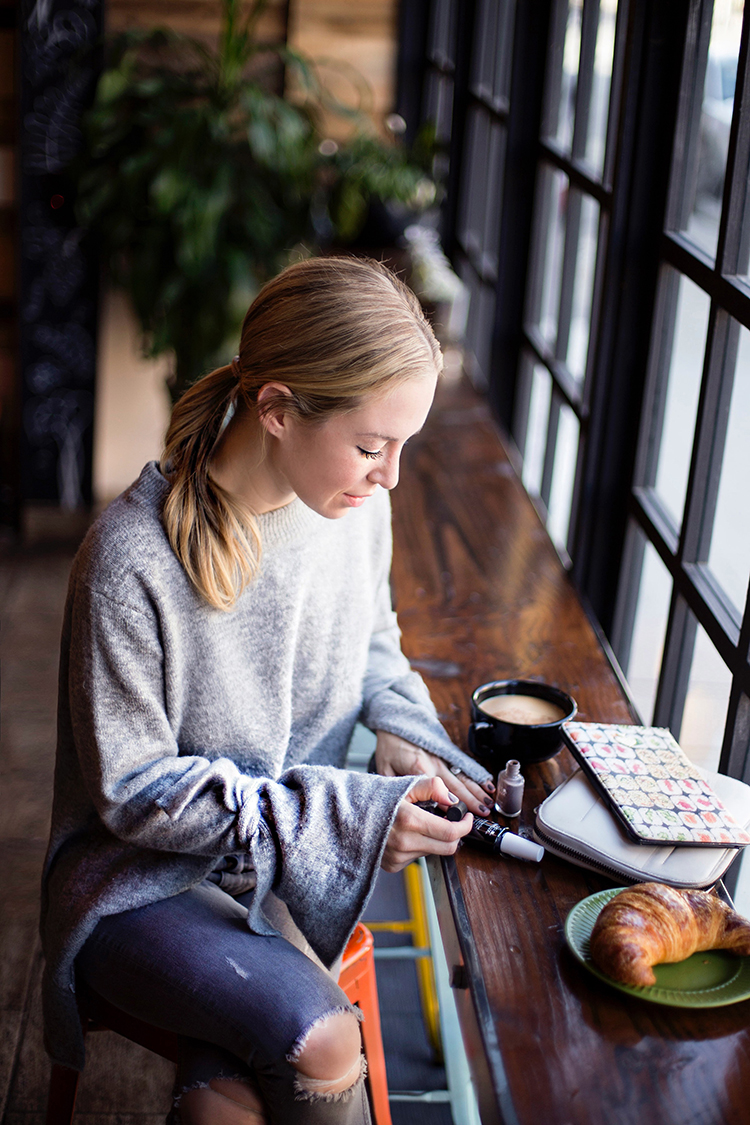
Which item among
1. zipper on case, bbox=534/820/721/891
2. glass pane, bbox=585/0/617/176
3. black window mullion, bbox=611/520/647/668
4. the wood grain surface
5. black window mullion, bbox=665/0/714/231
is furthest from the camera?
glass pane, bbox=585/0/617/176

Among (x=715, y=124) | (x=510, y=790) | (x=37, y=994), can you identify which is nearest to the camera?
(x=510, y=790)

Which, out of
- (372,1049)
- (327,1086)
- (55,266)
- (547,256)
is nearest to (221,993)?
(327,1086)

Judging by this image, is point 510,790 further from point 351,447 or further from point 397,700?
point 351,447

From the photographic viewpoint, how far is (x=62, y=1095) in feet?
4.52

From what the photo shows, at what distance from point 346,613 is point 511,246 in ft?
5.03

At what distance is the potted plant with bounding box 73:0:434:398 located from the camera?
3287mm

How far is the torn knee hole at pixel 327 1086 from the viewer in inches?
44.1

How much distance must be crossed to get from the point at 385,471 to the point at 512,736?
354 millimetres

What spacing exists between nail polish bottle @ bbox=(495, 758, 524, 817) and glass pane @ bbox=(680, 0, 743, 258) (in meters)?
0.78

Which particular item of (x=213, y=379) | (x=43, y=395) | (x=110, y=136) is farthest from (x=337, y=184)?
(x=213, y=379)

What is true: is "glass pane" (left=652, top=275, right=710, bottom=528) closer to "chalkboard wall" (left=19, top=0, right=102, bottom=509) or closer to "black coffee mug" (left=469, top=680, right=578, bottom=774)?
"black coffee mug" (left=469, top=680, right=578, bottom=774)

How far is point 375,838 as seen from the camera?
1188mm

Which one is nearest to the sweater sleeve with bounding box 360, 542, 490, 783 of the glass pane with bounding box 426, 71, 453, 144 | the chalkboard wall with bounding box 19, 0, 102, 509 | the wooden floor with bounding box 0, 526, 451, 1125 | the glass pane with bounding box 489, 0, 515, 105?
the wooden floor with bounding box 0, 526, 451, 1125

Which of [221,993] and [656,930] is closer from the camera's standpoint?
[656,930]
